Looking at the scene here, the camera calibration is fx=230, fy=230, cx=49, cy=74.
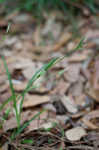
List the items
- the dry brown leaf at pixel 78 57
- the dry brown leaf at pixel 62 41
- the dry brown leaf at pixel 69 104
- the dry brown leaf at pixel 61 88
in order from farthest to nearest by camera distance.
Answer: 1. the dry brown leaf at pixel 62 41
2. the dry brown leaf at pixel 78 57
3. the dry brown leaf at pixel 61 88
4. the dry brown leaf at pixel 69 104

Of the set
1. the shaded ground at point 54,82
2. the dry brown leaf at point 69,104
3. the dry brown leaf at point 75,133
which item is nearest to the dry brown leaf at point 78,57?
the shaded ground at point 54,82

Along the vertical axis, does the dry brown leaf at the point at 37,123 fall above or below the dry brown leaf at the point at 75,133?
above

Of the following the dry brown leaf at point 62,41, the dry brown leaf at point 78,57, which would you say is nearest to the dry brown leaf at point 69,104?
the dry brown leaf at point 78,57

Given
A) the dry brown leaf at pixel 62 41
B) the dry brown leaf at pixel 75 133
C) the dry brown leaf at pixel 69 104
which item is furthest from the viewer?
the dry brown leaf at pixel 62 41

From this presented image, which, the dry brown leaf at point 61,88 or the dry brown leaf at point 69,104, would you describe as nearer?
the dry brown leaf at point 69,104

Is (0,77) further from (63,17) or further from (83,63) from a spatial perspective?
(63,17)

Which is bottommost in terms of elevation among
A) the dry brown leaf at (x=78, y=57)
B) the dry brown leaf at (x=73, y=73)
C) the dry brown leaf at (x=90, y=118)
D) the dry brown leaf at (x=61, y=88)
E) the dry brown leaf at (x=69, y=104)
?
the dry brown leaf at (x=90, y=118)

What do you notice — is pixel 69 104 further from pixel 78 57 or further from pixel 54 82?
pixel 78 57

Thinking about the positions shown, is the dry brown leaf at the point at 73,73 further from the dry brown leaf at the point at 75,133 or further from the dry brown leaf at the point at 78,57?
the dry brown leaf at the point at 75,133

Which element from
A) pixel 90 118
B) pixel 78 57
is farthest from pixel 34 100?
pixel 78 57
